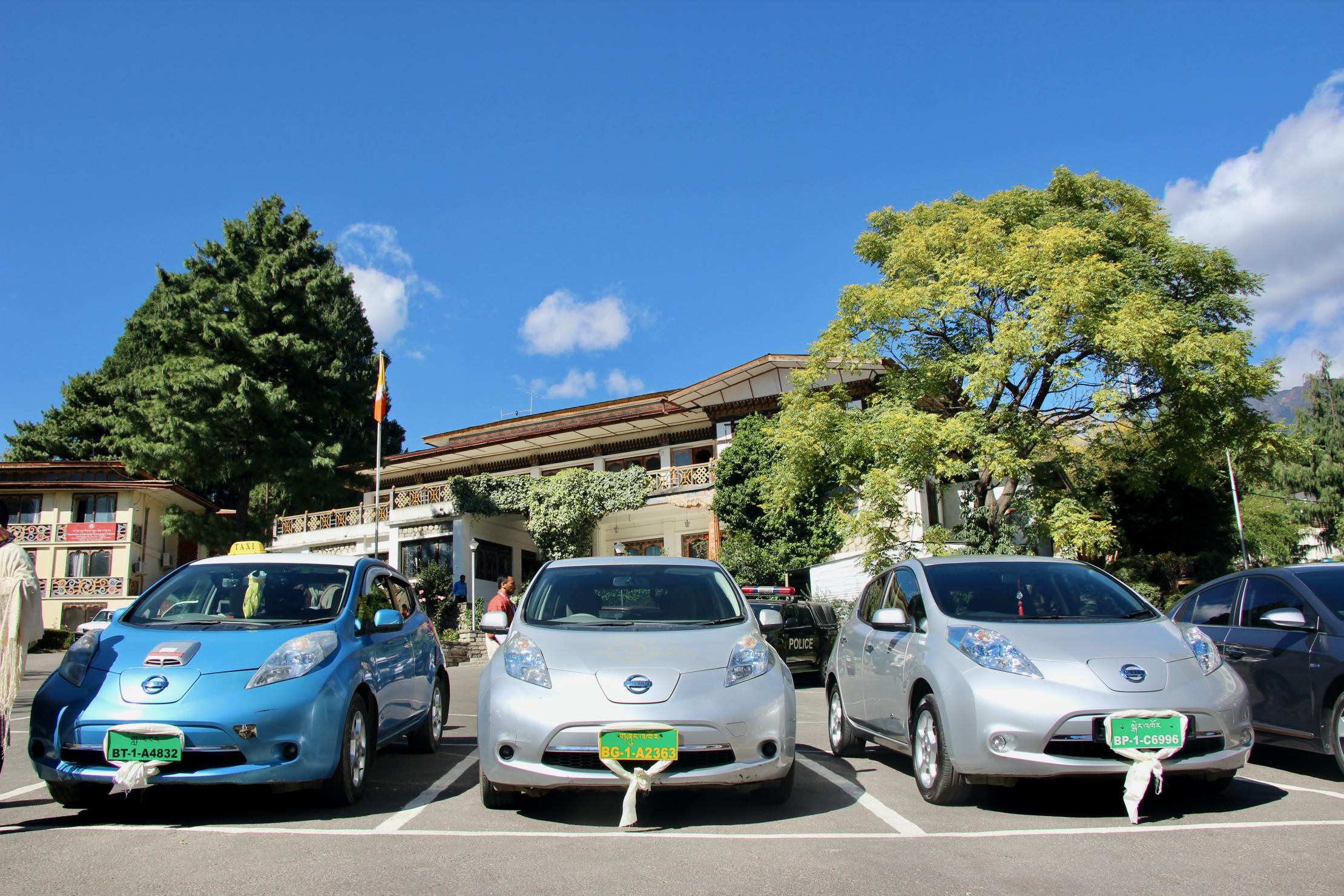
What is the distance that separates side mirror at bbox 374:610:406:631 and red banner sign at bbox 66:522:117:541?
4055 cm

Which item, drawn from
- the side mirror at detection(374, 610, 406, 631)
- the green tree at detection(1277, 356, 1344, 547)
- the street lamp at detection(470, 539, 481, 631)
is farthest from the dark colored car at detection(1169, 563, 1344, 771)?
the green tree at detection(1277, 356, 1344, 547)

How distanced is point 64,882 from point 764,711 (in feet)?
11.1

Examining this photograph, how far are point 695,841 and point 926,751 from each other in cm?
189

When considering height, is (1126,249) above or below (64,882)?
above

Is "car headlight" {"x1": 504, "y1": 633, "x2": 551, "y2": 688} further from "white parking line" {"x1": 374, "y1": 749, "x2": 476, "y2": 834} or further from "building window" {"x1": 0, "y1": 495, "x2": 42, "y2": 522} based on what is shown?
"building window" {"x1": 0, "y1": 495, "x2": 42, "y2": 522}

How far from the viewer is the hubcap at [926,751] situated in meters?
5.88

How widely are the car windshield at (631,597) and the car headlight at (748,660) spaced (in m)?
0.40

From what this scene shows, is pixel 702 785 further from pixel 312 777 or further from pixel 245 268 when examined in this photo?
pixel 245 268

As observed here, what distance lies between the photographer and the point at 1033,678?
17.8 ft

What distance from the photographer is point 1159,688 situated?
5395mm

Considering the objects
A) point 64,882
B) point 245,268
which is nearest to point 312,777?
point 64,882

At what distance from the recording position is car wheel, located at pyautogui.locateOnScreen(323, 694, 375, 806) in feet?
18.8

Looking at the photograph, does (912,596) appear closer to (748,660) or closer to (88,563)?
(748,660)

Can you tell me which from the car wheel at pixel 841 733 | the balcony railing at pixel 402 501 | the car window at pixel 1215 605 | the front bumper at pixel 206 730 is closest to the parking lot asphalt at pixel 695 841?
the front bumper at pixel 206 730
